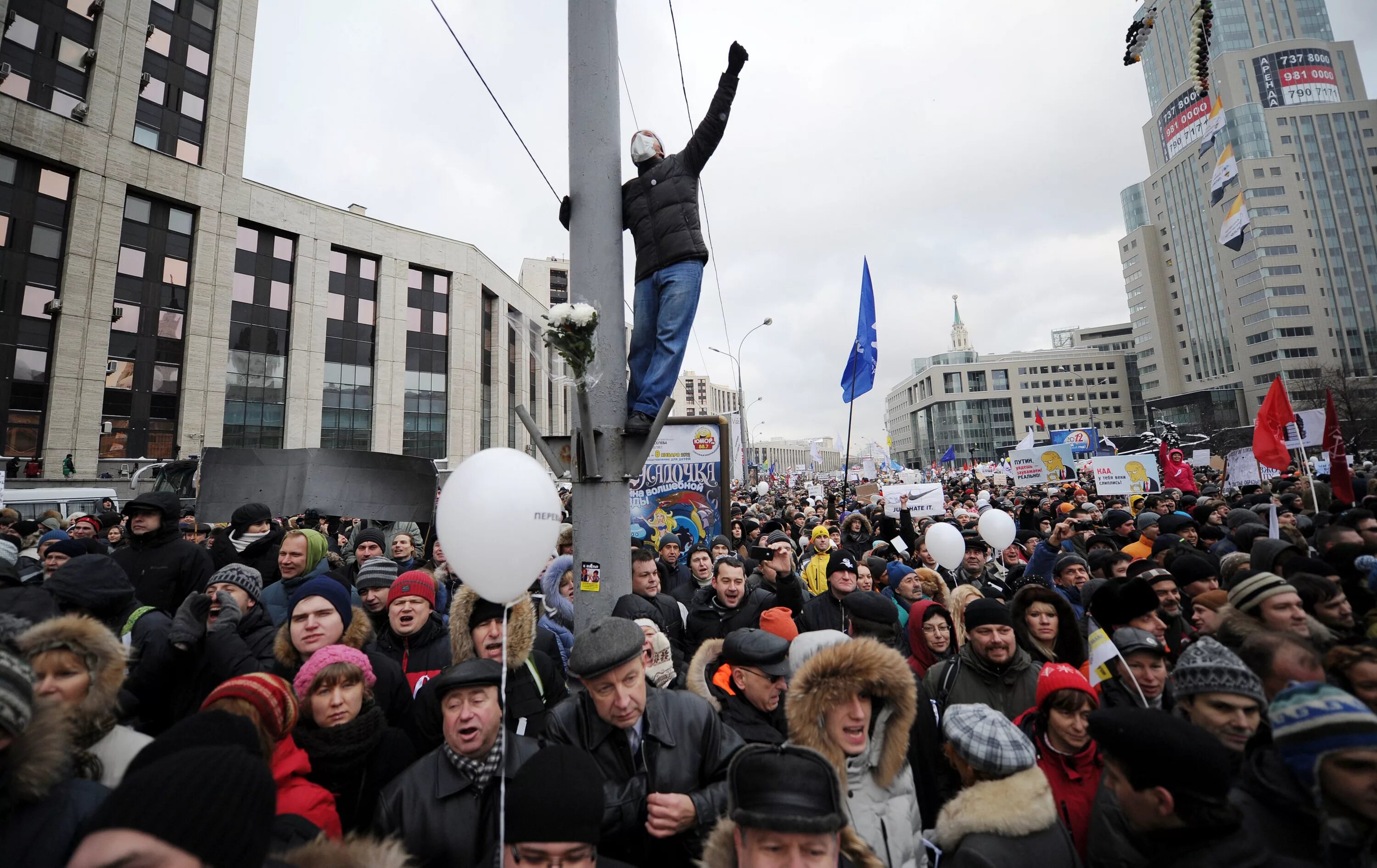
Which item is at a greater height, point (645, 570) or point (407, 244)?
point (407, 244)

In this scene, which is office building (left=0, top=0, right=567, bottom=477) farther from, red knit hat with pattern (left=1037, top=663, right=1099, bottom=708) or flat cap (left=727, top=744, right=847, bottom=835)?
flat cap (left=727, top=744, right=847, bottom=835)

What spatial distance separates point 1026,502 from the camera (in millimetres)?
12500

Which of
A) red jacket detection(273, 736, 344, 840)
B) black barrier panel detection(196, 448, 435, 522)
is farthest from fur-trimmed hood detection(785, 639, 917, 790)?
black barrier panel detection(196, 448, 435, 522)

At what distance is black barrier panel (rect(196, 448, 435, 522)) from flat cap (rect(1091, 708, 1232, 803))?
10101 millimetres

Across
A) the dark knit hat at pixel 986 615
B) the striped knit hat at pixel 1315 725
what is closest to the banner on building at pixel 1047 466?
the dark knit hat at pixel 986 615

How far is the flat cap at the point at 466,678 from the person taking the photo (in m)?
2.47

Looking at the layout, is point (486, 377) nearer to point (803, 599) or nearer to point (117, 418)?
point (117, 418)

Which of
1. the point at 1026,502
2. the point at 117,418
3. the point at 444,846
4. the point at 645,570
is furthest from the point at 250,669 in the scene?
the point at 117,418

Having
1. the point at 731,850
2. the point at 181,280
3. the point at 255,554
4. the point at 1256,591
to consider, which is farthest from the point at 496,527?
the point at 181,280

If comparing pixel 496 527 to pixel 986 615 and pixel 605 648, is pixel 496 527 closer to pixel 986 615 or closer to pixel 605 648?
pixel 605 648

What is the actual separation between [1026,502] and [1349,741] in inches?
470

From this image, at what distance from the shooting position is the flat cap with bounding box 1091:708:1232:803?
5.72 ft

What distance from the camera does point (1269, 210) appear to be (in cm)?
8156

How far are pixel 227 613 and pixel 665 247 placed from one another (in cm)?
352
